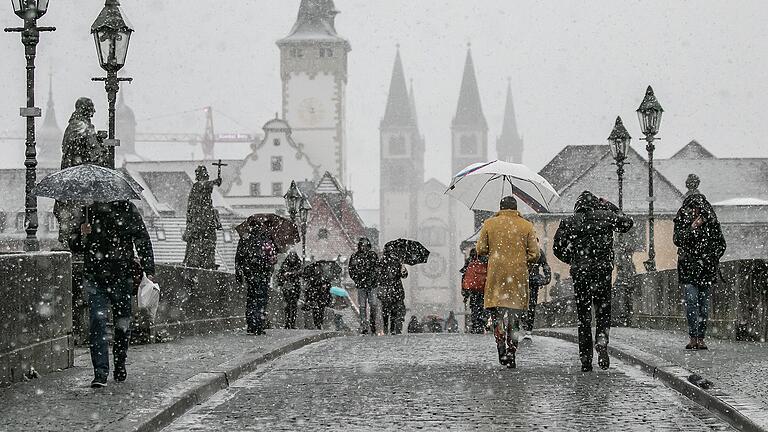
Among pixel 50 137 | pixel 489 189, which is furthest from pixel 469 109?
pixel 489 189

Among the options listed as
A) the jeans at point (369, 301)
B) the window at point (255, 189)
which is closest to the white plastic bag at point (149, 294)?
the jeans at point (369, 301)

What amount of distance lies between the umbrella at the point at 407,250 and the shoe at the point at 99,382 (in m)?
13.5

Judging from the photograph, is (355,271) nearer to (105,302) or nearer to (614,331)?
(614,331)

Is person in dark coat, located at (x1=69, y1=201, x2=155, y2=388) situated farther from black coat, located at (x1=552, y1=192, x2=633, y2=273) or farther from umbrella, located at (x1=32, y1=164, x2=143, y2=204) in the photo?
black coat, located at (x1=552, y1=192, x2=633, y2=273)

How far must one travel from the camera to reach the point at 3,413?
8.59 metres

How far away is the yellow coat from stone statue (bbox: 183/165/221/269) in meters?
11.2

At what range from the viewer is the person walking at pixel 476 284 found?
59.4 feet

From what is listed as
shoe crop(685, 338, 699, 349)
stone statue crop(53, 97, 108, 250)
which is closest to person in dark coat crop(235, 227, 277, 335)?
stone statue crop(53, 97, 108, 250)

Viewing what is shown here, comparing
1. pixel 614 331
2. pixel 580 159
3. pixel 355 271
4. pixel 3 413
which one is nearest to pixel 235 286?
pixel 355 271

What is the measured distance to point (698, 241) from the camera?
14406 millimetres

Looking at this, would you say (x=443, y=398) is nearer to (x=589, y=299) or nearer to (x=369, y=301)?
(x=589, y=299)

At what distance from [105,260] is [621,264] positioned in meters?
15.6

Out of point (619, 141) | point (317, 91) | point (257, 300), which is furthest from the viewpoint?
point (317, 91)

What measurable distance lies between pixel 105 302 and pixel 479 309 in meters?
13.1
